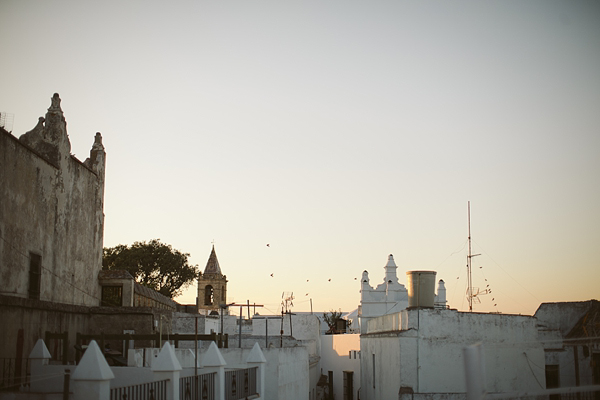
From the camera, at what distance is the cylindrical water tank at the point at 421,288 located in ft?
82.3

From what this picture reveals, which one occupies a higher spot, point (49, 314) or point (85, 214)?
point (85, 214)

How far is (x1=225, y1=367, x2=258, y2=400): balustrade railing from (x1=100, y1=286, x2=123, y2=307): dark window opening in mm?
12874

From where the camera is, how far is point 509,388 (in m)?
23.8

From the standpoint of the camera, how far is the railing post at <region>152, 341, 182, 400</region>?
570 inches

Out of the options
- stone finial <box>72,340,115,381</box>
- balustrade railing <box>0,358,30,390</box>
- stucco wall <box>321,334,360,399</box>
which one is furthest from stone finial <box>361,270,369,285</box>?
stone finial <box>72,340,115,381</box>

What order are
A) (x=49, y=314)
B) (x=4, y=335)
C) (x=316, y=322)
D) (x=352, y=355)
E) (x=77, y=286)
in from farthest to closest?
(x=316, y=322) < (x=352, y=355) < (x=77, y=286) < (x=49, y=314) < (x=4, y=335)

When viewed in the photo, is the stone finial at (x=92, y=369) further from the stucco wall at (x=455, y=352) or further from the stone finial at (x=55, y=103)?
the stone finial at (x=55, y=103)

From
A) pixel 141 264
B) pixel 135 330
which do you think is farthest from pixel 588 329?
pixel 141 264

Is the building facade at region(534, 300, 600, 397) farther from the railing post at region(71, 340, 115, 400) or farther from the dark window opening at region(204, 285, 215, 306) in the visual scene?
the dark window opening at region(204, 285, 215, 306)

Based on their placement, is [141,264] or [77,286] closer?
[77,286]

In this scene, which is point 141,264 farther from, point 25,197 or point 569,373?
point 569,373

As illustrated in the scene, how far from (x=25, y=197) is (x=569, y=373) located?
2207cm

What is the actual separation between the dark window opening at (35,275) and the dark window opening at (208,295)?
32.6 metres

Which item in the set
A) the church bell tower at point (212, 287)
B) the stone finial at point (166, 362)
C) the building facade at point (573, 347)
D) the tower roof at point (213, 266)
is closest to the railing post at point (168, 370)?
the stone finial at point (166, 362)
